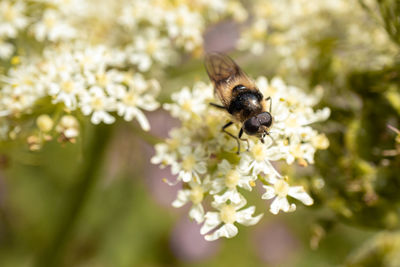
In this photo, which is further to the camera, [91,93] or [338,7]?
[338,7]

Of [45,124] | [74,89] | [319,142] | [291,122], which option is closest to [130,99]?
[74,89]

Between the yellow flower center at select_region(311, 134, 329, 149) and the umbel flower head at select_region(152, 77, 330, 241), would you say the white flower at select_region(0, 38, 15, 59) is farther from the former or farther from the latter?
the yellow flower center at select_region(311, 134, 329, 149)

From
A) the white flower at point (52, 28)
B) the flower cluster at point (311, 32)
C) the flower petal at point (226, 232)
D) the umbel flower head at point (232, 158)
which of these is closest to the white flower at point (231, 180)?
the umbel flower head at point (232, 158)

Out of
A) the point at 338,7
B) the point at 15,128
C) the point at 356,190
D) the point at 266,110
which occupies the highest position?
the point at 338,7

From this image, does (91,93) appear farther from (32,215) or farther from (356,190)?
(32,215)

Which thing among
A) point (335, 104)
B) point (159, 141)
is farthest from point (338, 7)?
point (159, 141)

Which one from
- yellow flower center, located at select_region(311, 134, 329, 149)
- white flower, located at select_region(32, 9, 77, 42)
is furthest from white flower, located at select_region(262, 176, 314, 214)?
white flower, located at select_region(32, 9, 77, 42)
